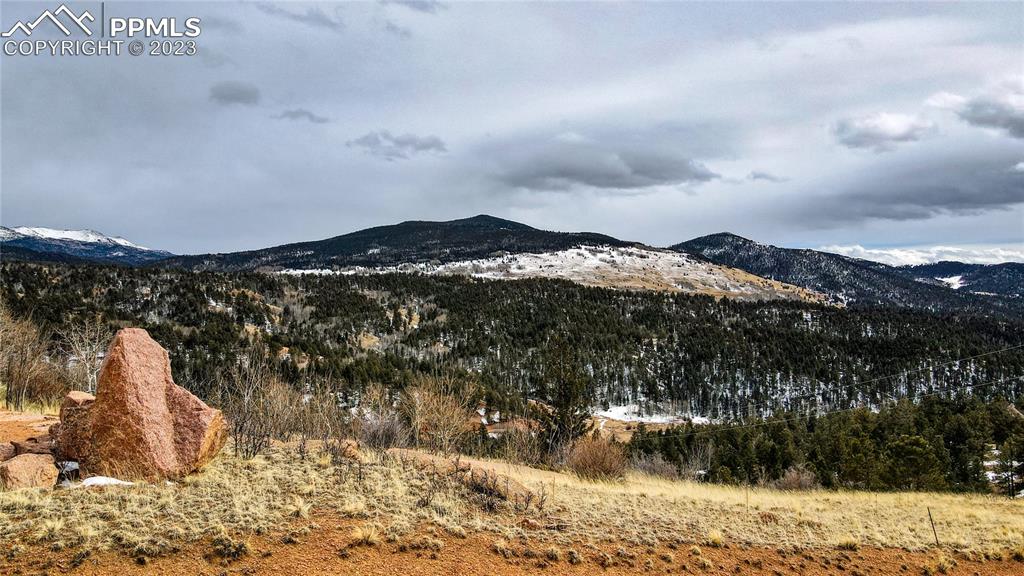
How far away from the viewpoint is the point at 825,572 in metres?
12.4

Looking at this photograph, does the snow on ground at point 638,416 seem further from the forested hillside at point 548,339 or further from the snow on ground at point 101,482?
the snow on ground at point 101,482

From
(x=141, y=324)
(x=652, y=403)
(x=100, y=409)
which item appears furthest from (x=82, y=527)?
(x=652, y=403)

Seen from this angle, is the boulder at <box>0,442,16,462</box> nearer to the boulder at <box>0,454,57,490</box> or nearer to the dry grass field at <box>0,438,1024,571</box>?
the boulder at <box>0,454,57,490</box>

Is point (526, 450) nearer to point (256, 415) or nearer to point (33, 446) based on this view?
point (256, 415)

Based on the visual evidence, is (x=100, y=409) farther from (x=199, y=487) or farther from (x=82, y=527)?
(x=82, y=527)

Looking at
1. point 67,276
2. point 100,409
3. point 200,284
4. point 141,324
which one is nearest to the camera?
point 100,409

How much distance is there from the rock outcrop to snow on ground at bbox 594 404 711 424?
119636 mm

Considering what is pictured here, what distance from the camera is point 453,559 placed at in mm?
10172

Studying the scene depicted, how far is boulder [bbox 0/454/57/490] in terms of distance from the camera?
10719mm

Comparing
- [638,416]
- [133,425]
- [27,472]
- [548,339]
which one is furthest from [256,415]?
[548,339]

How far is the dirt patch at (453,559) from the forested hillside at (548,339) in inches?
3183

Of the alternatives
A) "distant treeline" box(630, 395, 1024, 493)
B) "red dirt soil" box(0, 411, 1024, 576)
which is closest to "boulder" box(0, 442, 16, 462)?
"red dirt soil" box(0, 411, 1024, 576)

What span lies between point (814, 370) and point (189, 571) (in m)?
173

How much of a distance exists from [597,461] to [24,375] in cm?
3000
